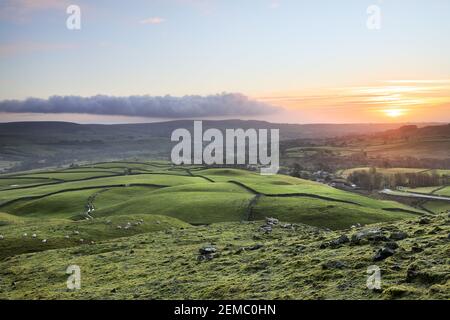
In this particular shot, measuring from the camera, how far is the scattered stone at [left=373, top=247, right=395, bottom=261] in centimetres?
2291

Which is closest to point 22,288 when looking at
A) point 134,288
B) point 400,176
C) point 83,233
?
point 134,288

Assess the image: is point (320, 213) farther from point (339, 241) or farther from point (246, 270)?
point (246, 270)

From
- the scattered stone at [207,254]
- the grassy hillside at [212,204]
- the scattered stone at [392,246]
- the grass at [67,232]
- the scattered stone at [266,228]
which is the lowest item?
the grassy hillside at [212,204]

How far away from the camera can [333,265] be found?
23188mm

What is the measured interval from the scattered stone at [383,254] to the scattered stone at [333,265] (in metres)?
1.80

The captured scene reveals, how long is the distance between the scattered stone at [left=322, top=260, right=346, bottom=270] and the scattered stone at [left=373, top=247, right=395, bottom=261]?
5.90 feet

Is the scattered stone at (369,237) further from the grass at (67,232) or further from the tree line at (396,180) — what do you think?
the tree line at (396,180)

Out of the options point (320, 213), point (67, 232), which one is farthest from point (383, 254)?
point (320, 213)

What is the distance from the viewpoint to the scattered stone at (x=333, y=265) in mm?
22916

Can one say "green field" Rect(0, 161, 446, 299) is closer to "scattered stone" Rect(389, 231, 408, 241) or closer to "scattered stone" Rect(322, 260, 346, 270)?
"scattered stone" Rect(322, 260, 346, 270)

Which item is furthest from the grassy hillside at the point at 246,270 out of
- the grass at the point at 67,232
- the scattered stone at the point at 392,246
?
the grass at the point at 67,232

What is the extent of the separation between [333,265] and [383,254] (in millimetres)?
2803
